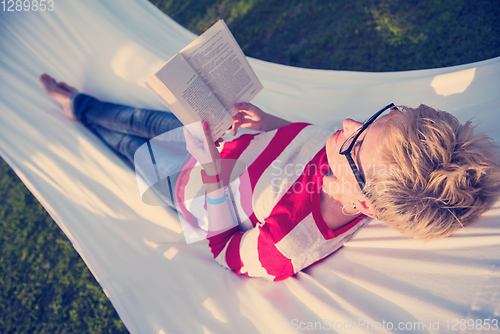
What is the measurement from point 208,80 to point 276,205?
0.56 metres

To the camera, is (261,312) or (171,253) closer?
(261,312)

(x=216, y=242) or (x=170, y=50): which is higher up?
(x=170, y=50)

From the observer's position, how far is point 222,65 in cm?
101

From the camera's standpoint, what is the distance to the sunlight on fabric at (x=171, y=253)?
1.36 m

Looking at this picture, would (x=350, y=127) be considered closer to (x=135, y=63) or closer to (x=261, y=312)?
(x=261, y=312)

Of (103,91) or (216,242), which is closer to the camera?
(216,242)

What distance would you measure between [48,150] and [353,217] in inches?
71.5

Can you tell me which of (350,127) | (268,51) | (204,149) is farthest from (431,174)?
(268,51)

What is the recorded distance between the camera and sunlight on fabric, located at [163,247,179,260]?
136cm

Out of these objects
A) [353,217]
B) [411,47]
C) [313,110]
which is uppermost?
[313,110]

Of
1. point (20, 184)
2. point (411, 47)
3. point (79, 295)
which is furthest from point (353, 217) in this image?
point (20, 184)

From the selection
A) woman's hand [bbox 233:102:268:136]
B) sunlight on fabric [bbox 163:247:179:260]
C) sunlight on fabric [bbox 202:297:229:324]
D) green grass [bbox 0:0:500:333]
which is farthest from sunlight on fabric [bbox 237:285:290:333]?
green grass [bbox 0:0:500:333]

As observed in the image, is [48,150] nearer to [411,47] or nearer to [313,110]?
[313,110]

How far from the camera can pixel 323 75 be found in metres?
1.92
